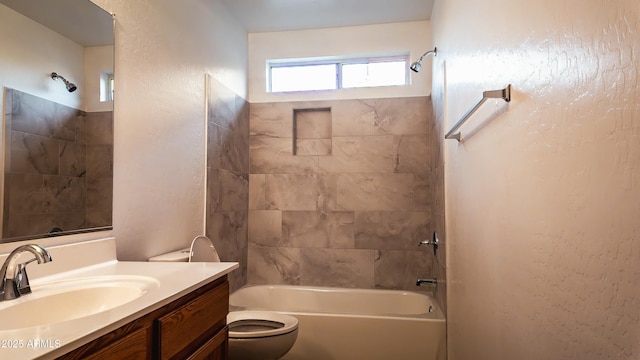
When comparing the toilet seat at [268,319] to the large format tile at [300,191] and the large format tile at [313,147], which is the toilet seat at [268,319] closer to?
the large format tile at [300,191]

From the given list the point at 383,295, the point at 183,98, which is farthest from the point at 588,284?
the point at 383,295

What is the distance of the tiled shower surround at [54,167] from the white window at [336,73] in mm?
2038

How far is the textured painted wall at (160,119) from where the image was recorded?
170 centimetres

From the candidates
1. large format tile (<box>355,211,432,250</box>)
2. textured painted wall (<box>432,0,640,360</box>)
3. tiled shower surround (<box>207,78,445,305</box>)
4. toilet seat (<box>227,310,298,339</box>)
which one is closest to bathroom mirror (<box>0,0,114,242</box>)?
toilet seat (<box>227,310,298,339</box>)

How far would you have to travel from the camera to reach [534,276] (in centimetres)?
99

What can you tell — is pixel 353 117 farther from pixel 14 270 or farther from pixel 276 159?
pixel 14 270

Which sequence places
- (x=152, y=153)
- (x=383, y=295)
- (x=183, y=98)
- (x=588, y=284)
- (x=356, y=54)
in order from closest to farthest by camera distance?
(x=588, y=284)
(x=152, y=153)
(x=183, y=98)
(x=383, y=295)
(x=356, y=54)

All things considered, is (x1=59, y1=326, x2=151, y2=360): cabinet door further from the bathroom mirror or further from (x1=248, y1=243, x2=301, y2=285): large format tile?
(x1=248, y1=243, x2=301, y2=285): large format tile

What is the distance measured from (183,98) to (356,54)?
1.62 metres

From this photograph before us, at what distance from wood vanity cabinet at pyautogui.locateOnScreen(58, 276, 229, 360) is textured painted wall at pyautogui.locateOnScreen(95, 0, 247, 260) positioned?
0.63m

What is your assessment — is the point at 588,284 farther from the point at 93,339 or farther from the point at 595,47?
the point at 93,339

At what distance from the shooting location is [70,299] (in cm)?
114

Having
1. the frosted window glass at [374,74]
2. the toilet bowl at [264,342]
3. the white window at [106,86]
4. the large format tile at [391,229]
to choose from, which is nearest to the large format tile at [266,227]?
the large format tile at [391,229]

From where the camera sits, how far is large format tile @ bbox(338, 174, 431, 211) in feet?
10.2
